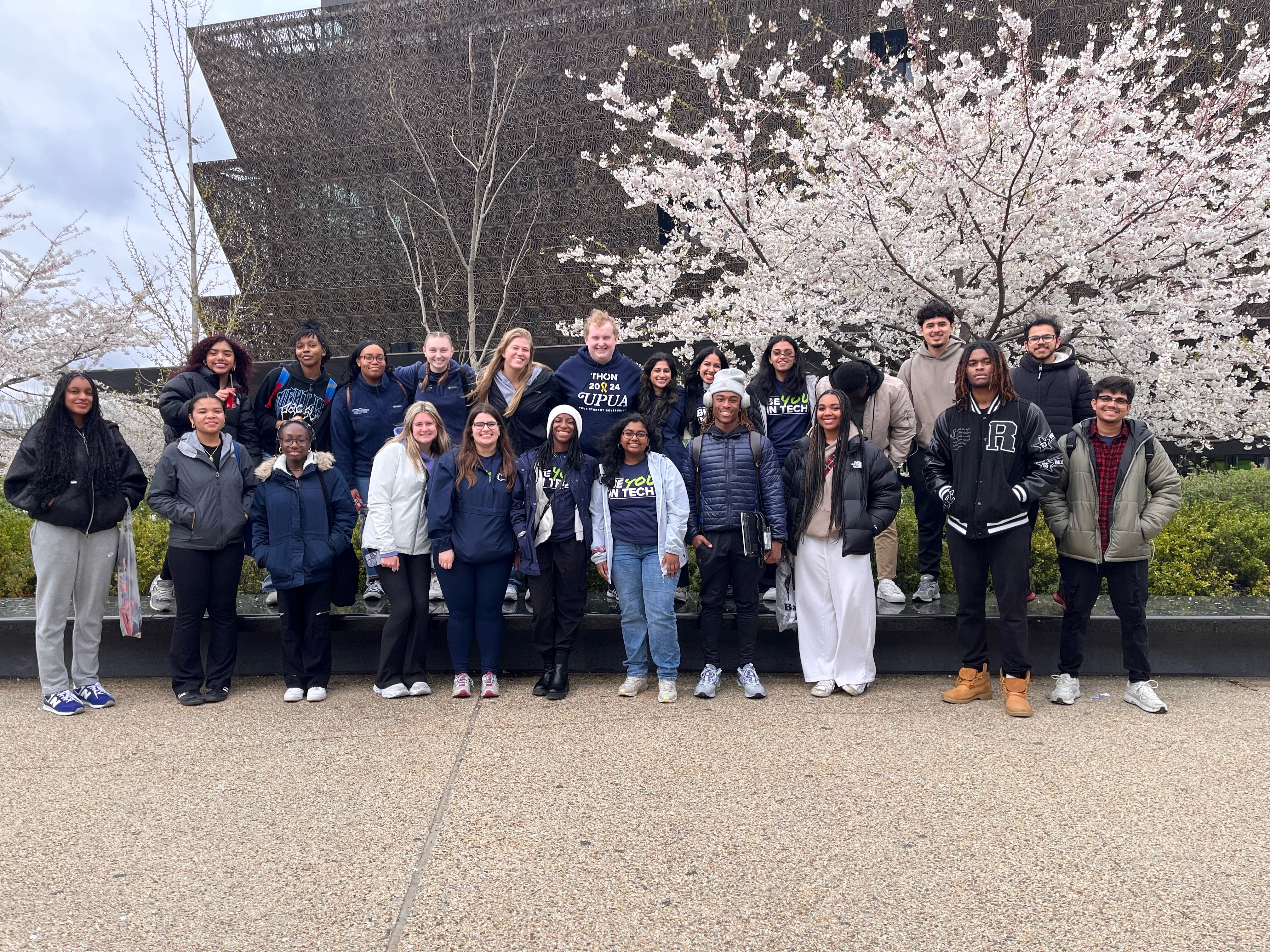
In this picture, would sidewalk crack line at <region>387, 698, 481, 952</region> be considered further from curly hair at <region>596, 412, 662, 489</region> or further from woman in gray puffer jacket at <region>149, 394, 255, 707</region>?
woman in gray puffer jacket at <region>149, 394, 255, 707</region>

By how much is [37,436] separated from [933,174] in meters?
7.52

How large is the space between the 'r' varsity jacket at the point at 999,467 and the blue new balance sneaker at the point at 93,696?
520cm

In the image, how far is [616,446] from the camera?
5.27 m

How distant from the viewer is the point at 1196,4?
48.1ft

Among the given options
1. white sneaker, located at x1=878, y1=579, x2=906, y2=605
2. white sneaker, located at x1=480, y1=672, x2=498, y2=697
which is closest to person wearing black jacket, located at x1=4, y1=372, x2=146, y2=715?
white sneaker, located at x1=480, y1=672, x2=498, y2=697

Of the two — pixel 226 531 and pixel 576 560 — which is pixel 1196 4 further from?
pixel 226 531

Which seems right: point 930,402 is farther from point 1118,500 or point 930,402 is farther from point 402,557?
point 402,557

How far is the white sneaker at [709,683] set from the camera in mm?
5074

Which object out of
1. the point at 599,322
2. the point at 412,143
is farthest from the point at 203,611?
the point at 412,143

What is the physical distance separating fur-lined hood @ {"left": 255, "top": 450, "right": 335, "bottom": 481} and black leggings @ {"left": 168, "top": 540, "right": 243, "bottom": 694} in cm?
48

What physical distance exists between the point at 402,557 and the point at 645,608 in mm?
1572

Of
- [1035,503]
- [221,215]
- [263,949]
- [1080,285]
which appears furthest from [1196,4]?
[221,215]

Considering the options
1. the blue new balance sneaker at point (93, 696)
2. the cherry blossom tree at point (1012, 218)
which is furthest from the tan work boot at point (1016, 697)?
the blue new balance sneaker at point (93, 696)

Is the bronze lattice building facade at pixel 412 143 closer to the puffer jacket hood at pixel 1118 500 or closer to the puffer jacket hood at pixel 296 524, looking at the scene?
the puffer jacket hood at pixel 296 524
